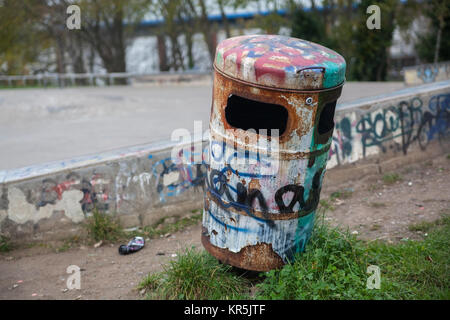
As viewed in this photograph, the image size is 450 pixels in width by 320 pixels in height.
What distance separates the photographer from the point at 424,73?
13.6 m

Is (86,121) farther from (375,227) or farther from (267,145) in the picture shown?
(267,145)

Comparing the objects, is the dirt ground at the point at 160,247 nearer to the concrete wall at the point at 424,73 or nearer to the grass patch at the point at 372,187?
the grass patch at the point at 372,187

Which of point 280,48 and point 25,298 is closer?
Result: point 280,48

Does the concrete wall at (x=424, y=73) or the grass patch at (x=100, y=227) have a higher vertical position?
the concrete wall at (x=424, y=73)

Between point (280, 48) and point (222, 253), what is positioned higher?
point (280, 48)

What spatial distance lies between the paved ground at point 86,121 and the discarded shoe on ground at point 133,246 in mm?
2548

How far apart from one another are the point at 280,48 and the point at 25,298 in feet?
11.0

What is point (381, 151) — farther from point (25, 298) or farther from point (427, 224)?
point (25, 298)

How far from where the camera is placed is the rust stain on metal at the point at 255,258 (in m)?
3.30

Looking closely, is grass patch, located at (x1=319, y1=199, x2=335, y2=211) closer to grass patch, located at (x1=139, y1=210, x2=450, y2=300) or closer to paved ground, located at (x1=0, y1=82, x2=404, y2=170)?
grass patch, located at (x1=139, y1=210, x2=450, y2=300)

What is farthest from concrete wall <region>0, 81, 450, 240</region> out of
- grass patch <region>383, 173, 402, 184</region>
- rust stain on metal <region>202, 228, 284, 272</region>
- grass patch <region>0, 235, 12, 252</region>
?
rust stain on metal <region>202, 228, 284, 272</region>

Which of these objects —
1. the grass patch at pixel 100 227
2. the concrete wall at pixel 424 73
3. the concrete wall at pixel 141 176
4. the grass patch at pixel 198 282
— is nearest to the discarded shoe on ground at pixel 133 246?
the grass patch at pixel 100 227

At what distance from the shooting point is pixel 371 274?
336 cm

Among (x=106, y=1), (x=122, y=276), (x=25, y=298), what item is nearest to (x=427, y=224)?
(x=122, y=276)
